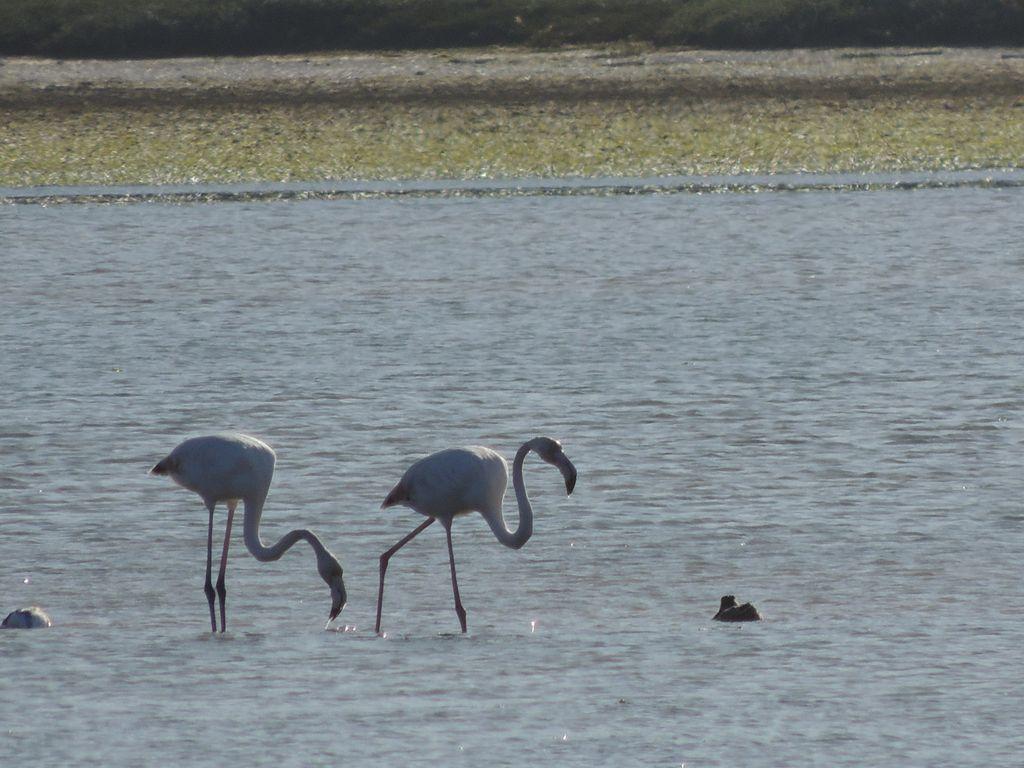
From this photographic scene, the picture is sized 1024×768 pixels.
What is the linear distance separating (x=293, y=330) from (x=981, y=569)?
9012 millimetres

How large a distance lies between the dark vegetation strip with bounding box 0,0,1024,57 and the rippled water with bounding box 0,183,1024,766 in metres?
21.6

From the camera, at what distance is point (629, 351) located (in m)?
15.7

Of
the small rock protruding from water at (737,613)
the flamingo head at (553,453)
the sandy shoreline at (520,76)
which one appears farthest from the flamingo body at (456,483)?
the sandy shoreline at (520,76)

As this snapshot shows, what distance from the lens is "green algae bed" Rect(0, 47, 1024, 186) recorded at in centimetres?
3073

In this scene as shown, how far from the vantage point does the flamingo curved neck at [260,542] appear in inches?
332

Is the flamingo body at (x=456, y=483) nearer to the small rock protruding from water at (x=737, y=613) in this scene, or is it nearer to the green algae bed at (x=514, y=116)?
the small rock protruding from water at (x=737, y=613)

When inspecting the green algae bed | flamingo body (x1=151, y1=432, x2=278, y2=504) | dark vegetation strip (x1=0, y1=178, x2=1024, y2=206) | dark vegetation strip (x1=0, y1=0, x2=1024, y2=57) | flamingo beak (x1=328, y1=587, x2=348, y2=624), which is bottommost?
dark vegetation strip (x1=0, y1=178, x2=1024, y2=206)

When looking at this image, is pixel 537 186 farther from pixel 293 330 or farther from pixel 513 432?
pixel 513 432

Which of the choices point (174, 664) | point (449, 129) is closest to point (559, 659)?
point (174, 664)

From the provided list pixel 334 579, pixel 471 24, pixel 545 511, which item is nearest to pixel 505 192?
pixel 471 24

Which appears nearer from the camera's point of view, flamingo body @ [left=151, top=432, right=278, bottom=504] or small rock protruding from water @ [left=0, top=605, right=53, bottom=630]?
small rock protruding from water @ [left=0, top=605, right=53, bottom=630]

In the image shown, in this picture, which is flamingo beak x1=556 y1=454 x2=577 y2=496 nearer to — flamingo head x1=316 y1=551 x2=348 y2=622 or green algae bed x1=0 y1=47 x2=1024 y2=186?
flamingo head x1=316 y1=551 x2=348 y2=622

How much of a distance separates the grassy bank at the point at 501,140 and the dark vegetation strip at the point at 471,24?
7231 millimetres

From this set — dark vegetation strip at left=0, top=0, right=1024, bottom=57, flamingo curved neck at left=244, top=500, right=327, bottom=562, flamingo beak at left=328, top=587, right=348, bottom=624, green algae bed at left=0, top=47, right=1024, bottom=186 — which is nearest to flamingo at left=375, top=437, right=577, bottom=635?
flamingo curved neck at left=244, top=500, right=327, bottom=562
